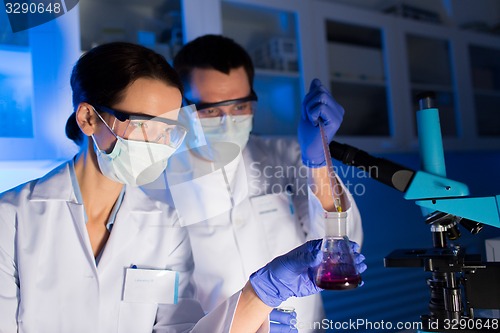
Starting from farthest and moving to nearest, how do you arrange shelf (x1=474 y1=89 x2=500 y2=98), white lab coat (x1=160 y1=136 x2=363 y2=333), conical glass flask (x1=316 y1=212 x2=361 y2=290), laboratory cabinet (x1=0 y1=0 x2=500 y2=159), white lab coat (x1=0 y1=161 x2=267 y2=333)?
shelf (x1=474 y1=89 x2=500 y2=98), laboratory cabinet (x1=0 y1=0 x2=500 y2=159), white lab coat (x1=160 y1=136 x2=363 y2=333), white lab coat (x1=0 y1=161 x2=267 y2=333), conical glass flask (x1=316 y1=212 x2=361 y2=290)

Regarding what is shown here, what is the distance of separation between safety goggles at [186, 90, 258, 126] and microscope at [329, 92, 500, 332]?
488 millimetres

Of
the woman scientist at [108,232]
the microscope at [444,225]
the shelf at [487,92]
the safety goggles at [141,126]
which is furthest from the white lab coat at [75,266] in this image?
the shelf at [487,92]

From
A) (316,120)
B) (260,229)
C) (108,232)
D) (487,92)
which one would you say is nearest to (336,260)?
(316,120)

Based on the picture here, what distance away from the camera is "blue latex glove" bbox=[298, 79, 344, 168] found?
3.64 ft

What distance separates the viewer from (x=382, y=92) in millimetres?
2574

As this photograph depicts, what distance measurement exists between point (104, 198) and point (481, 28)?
112 inches

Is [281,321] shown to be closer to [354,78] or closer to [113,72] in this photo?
[113,72]

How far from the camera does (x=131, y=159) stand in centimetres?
114

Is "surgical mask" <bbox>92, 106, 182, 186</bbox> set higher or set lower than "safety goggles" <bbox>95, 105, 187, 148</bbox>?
lower

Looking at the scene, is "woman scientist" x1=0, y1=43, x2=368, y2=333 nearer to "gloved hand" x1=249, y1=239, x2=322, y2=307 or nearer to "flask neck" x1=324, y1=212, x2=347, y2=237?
"gloved hand" x1=249, y1=239, x2=322, y2=307

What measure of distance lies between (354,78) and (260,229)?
4.59 feet

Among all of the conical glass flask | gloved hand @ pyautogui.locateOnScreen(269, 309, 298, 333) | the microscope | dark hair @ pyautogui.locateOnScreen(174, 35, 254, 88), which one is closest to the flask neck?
the conical glass flask

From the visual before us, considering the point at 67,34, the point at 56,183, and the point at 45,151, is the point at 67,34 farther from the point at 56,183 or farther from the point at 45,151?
the point at 56,183

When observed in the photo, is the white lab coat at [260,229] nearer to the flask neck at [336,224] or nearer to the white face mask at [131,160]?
the white face mask at [131,160]
